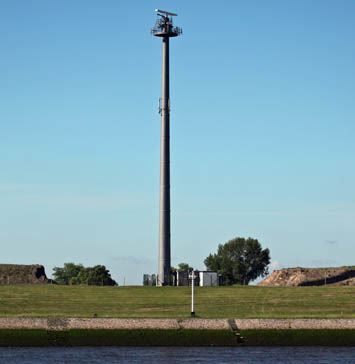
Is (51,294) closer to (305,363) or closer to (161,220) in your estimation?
(161,220)

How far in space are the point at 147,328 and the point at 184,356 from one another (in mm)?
5182

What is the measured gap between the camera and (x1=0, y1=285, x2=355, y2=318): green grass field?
5697cm

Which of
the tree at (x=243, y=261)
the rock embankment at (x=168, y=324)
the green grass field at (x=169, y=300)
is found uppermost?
the tree at (x=243, y=261)

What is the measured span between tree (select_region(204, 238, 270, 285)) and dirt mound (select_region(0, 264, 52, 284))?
63.7 meters

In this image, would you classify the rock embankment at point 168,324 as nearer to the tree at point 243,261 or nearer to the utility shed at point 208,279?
the utility shed at point 208,279

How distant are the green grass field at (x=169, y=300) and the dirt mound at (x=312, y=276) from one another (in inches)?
1143

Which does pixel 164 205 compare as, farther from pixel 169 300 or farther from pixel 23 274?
pixel 169 300

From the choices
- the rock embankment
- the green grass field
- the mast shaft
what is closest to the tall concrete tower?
the mast shaft

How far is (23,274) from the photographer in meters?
96.0

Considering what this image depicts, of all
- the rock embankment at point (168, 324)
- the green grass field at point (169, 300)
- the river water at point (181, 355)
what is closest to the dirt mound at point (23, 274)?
the green grass field at point (169, 300)

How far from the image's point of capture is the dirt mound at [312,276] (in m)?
100

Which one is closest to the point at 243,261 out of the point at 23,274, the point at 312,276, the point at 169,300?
the point at 312,276

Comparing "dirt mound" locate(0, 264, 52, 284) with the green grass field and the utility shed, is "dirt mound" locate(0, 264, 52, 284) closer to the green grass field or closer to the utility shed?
the utility shed

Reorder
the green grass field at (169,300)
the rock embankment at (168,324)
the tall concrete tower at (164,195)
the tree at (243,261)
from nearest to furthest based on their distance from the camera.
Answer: the rock embankment at (168,324) < the green grass field at (169,300) < the tall concrete tower at (164,195) < the tree at (243,261)
